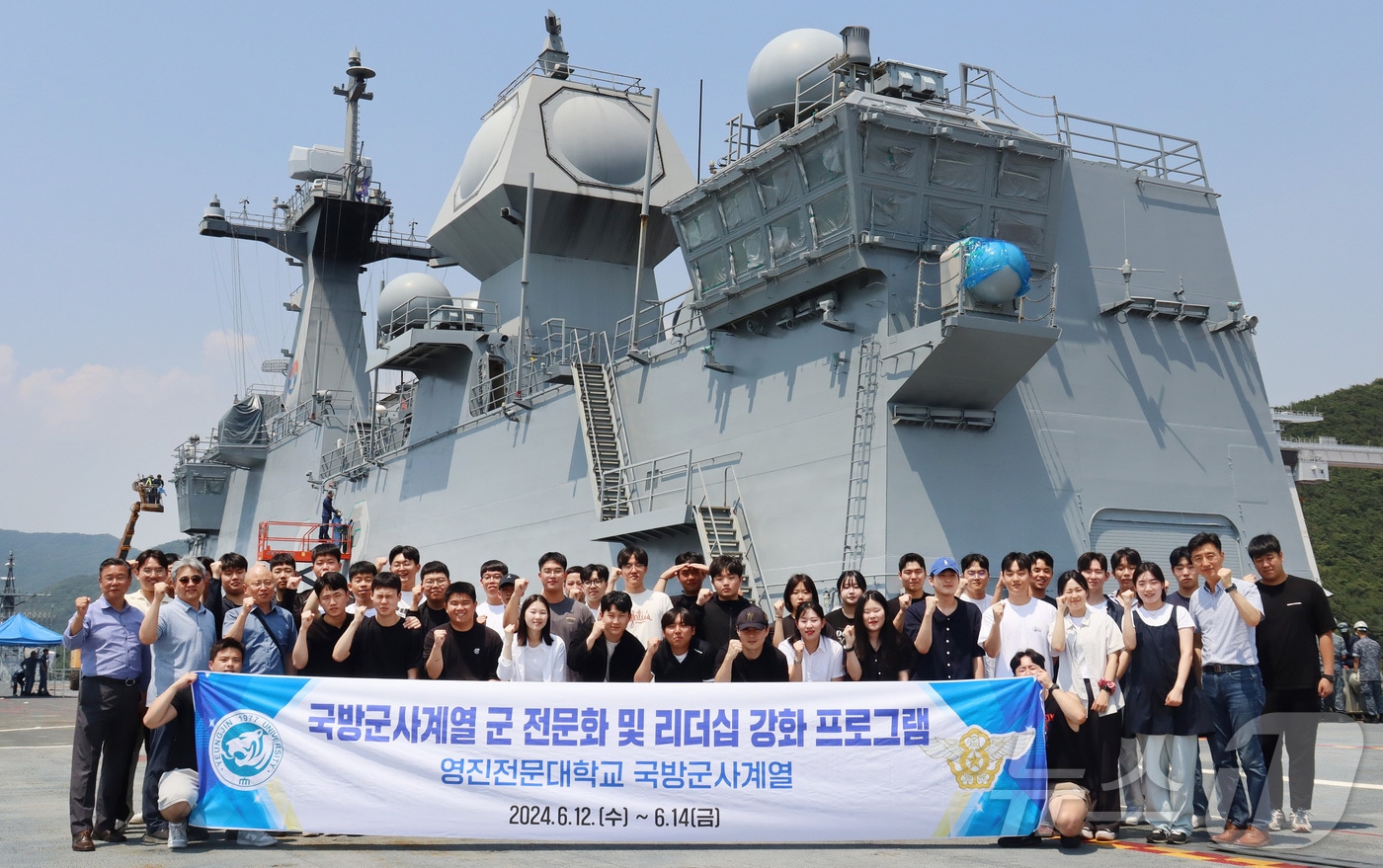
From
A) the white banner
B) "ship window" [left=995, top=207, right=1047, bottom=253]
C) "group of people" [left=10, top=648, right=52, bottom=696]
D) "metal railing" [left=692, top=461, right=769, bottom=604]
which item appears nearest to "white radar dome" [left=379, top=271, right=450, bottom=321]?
"metal railing" [left=692, top=461, right=769, bottom=604]

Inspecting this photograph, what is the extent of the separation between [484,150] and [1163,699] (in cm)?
1920

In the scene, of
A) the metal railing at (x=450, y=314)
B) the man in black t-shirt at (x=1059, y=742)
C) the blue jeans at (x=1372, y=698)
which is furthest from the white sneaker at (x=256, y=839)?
the blue jeans at (x=1372, y=698)

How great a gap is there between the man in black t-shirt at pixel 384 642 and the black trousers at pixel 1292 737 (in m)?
5.72

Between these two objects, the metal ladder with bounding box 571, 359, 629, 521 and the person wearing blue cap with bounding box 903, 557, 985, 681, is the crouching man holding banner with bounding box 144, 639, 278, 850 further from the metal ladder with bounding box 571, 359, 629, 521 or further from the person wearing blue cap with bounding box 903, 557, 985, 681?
the metal ladder with bounding box 571, 359, 629, 521

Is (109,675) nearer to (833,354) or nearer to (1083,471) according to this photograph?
(833,354)

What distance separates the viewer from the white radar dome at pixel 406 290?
26578mm

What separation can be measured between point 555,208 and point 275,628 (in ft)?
53.8

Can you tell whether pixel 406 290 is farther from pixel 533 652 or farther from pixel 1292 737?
pixel 1292 737

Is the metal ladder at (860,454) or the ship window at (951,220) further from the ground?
the ship window at (951,220)

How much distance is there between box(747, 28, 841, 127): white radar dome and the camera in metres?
16.2

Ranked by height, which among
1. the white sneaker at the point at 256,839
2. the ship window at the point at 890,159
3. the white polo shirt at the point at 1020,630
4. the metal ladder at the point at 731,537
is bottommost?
the white sneaker at the point at 256,839

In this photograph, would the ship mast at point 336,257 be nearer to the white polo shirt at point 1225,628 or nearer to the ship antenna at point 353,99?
the ship antenna at point 353,99

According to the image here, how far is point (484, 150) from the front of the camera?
23.7 metres

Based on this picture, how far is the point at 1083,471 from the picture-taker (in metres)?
14.7
